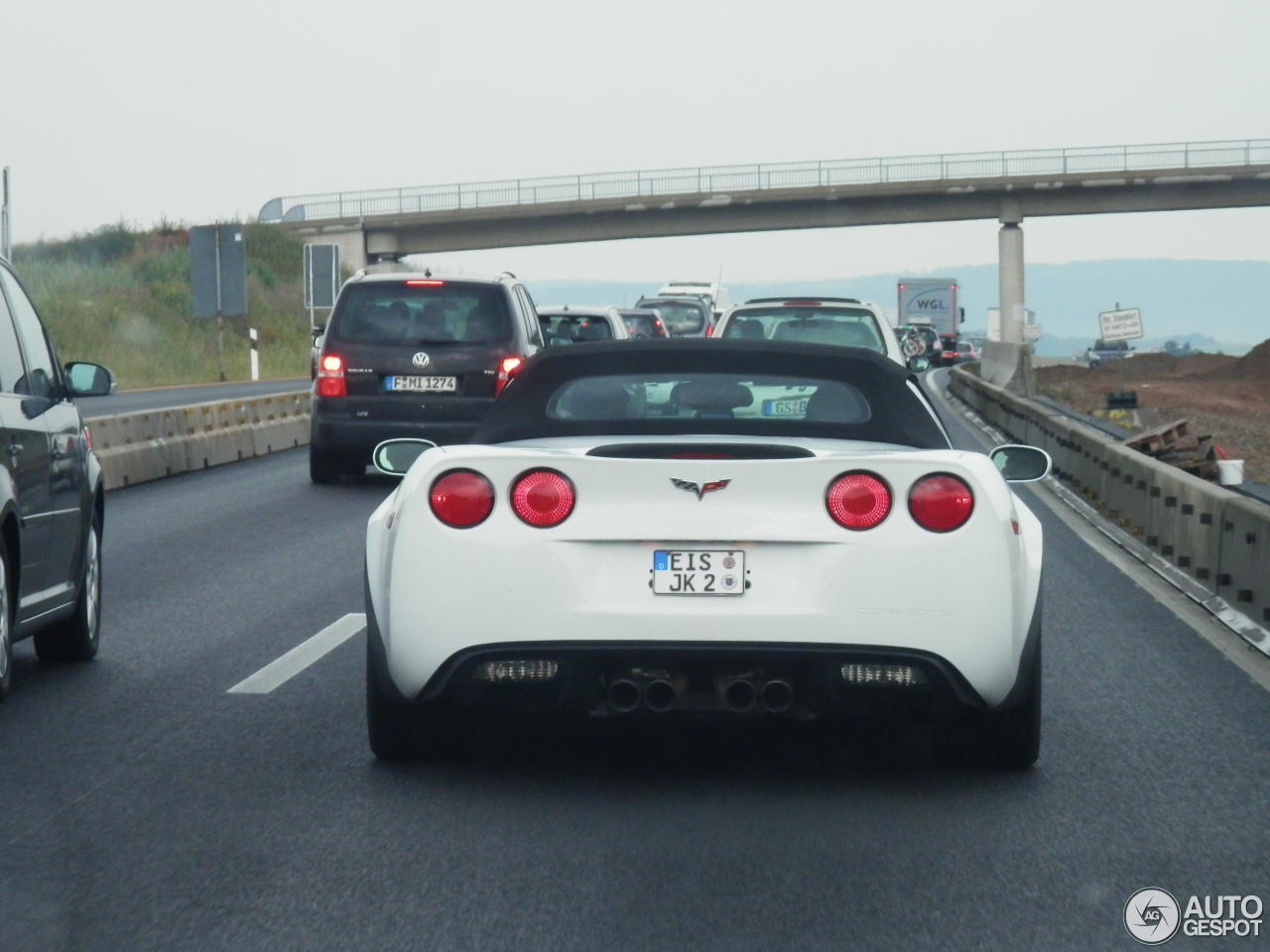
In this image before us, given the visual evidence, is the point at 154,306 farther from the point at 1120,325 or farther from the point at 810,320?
the point at 810,320

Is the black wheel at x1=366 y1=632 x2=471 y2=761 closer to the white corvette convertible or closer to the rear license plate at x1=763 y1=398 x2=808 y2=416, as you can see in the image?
the white corvette convertible

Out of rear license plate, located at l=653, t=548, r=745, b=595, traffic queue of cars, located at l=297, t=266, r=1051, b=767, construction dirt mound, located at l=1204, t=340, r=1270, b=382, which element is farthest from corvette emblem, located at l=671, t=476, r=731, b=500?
construction dirt mound, located at l=1204, t=340, r=1270, b=382

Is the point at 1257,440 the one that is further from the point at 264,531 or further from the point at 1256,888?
the point at 1256,888

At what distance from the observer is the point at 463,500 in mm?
5625

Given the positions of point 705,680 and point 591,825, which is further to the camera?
point 705,680

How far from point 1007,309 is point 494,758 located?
7049 centimetres

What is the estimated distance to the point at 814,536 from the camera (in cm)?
546

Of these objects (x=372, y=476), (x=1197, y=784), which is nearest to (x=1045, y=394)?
(x=372, y=476)

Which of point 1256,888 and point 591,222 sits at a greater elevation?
point 591,222

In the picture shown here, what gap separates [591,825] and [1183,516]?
7313 mm

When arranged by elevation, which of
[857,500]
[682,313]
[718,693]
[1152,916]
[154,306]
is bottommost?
[1152,916]

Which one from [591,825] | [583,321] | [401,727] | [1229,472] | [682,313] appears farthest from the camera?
[682,313]

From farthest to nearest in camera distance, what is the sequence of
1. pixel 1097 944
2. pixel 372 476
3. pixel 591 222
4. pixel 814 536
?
pixel 591 222, pixel 372 476, pixel 814 536, pixel 1097 944

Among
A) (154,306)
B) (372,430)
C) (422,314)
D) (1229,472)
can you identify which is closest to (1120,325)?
(1229,472)
